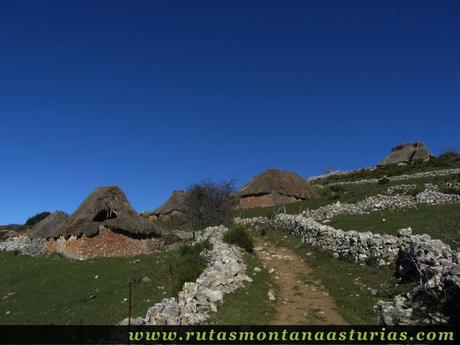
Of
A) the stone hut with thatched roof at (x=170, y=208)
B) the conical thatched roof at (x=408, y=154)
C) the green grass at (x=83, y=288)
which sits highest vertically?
the conical thatched roof at (x=408, y=154)

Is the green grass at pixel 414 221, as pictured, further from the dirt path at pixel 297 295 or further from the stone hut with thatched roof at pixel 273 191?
the stone hut with thatched roof at pixel 273 191

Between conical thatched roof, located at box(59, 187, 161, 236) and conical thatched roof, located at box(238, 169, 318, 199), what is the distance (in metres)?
16.8

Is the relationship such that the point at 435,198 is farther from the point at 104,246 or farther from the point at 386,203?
the point at 104,246

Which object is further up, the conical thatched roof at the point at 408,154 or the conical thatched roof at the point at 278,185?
the conical thatched roof at the point at 408,154

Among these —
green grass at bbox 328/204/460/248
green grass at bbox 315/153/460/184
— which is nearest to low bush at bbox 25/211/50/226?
green grass at bbox 315/153/460/184

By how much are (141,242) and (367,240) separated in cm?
2177

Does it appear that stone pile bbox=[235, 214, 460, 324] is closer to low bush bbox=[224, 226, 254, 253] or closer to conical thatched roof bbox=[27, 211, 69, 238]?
low bush bbox=[224, 226, 254, 253]

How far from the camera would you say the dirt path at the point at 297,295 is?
13312mm

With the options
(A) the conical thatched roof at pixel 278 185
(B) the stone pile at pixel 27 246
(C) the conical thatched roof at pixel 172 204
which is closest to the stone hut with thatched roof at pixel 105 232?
(B) the stone pile at pixel 27 246

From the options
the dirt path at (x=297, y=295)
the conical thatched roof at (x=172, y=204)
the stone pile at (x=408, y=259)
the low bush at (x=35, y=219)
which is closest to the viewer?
the stone pile at (x=408, y=259)

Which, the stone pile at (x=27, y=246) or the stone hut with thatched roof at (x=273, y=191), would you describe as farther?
the stone hut with thatched roof at (x=273, y=191)

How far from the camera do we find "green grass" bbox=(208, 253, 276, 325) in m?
12.6

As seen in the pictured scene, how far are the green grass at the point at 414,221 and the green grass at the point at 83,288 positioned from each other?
9.53 meters

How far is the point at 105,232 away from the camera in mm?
35500
